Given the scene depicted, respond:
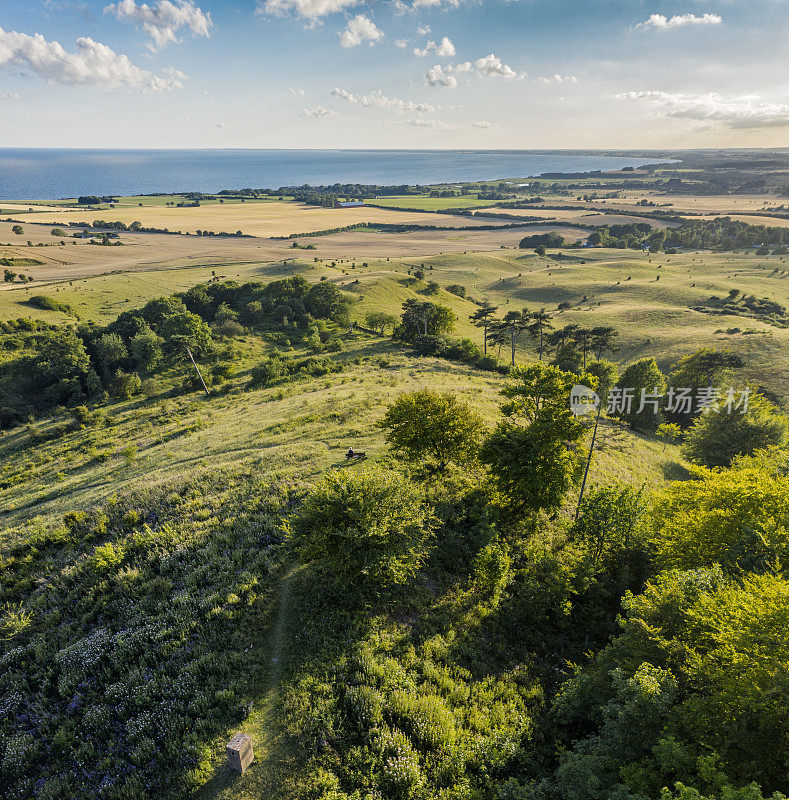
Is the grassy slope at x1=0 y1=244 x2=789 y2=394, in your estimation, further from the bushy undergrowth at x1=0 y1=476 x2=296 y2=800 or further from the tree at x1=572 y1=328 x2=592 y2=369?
the bushy undergrowth at x1=0 y1=476 x2=296 y2=800

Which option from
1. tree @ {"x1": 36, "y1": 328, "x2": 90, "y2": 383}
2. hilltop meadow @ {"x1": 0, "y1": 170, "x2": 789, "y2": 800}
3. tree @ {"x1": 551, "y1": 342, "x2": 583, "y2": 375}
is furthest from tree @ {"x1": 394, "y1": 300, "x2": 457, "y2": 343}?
tree @ {"x1": 36, "y1": 328, "x2": 90, "y2": 383}

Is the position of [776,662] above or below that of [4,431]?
above

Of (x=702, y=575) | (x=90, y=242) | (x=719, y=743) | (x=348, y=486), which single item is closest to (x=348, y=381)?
(x=348, y=486)

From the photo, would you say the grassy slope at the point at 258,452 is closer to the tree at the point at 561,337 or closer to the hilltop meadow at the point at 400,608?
the hilltop meadow at the point at 400,608

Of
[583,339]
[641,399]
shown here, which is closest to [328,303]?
[583,339]

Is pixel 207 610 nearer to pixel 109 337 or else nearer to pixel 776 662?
pixel 776 662

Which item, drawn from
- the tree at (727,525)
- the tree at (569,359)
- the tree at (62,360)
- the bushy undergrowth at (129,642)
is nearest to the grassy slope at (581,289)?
the tree at (569,359)
